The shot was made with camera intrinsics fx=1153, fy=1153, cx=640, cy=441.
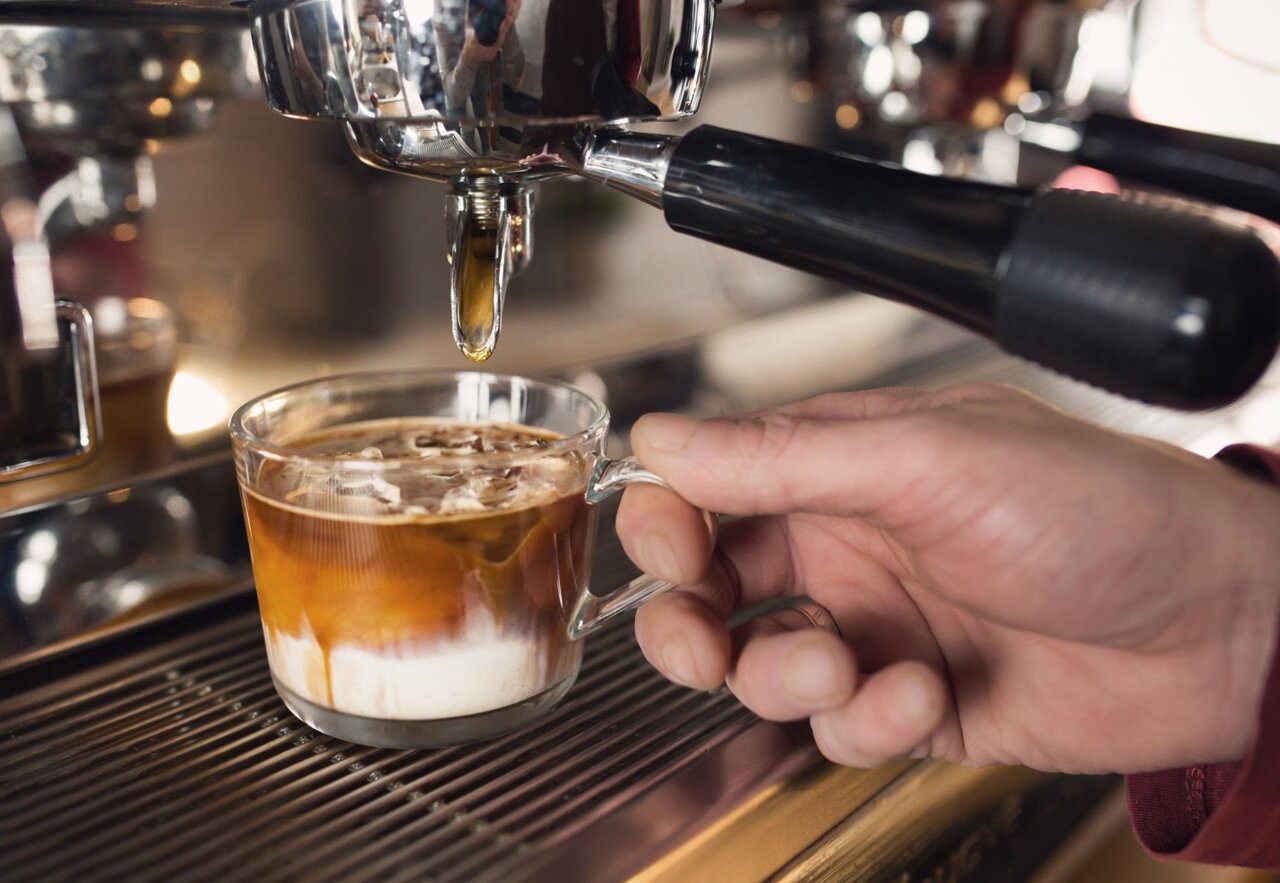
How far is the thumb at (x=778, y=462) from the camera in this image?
1.35 ft

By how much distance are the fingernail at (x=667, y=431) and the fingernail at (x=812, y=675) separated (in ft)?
0.29

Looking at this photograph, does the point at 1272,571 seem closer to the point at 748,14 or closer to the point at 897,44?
the point at 897,44

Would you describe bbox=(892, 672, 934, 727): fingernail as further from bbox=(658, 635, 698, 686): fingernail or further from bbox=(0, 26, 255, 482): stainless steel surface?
bbox=(0, 26, 255, 482): stainless steel surface

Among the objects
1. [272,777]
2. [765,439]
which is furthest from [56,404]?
[765,439]

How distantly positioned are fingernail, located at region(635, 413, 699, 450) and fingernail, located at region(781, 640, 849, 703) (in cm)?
9

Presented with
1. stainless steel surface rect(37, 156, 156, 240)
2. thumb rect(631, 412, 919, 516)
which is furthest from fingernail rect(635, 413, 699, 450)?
stainless steel surface rect(37, 156, 156, 240)

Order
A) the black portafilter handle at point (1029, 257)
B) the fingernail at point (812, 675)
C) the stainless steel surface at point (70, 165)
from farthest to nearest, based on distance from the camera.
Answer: the stainless steel surface at point (70, 165)
the fingernail at point (812, 675)
the black portafilter handle at point (1029, 257)

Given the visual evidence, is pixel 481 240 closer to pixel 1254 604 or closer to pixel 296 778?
pixel 296 778

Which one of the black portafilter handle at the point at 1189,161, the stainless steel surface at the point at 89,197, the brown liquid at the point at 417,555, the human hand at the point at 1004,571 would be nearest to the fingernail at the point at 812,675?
the human hand at the point at 1004,571

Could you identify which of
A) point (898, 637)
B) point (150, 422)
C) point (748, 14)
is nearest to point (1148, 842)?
point (898, 637)

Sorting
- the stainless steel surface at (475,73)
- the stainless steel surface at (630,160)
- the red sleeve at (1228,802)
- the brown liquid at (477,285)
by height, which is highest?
the stainless steel surface at (475,73)

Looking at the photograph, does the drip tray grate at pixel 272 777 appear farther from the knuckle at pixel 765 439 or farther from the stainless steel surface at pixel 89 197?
the stainless steel surface at pixel 89 197

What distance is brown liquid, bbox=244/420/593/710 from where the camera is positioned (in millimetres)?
428

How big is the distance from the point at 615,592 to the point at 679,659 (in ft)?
0.17
